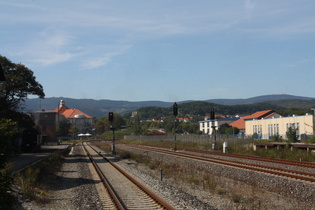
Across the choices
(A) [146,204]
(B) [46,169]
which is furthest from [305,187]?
(B) [46,169]

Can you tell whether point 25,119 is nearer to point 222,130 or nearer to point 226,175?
point 226,175

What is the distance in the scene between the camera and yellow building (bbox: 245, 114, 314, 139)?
241 ft

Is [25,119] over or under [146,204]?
over

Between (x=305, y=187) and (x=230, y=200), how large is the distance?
3454 mm

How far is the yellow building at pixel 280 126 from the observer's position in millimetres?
73438

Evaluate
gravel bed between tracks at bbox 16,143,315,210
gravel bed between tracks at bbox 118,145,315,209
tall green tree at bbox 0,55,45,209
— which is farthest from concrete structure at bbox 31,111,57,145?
gravel bed between tracks at bbox 118,145,315,209

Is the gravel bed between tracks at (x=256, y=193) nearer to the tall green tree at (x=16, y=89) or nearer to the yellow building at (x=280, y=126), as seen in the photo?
the tall green tree at (x=16, y=89)

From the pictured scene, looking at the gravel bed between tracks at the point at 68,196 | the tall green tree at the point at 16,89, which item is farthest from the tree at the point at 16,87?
the gravel bed between tracks at the point at 68,196

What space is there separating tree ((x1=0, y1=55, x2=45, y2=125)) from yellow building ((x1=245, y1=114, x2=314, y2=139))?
4678 cm

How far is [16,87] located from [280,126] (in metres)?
60.2

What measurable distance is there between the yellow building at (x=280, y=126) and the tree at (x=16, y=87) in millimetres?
46782

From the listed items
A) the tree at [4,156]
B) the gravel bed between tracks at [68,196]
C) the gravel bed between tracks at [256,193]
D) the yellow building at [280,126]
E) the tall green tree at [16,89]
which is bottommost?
the gravel bed between tracks at [68,196]

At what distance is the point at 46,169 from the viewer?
80.5 feet

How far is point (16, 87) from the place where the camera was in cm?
4725
